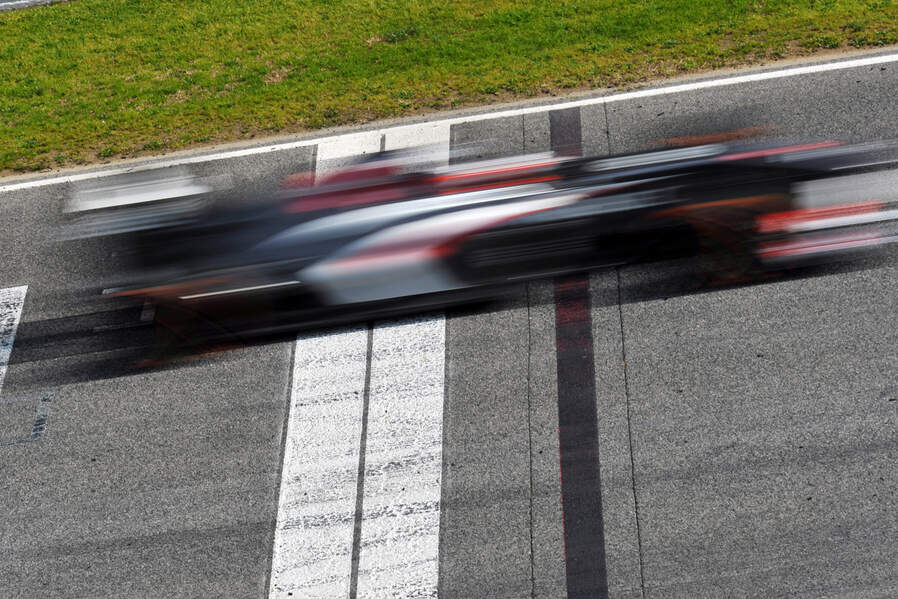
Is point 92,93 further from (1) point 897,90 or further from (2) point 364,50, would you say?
(1) point 897,90

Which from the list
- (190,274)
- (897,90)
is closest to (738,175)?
(897,90)

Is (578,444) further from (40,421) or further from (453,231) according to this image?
(40,421)

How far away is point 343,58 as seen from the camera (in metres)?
12.0

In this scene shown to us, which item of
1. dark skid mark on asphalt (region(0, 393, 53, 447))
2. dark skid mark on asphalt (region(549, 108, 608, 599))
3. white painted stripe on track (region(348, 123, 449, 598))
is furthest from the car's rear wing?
dark skid mark on asphalt (region(549, 108, 608, 599))

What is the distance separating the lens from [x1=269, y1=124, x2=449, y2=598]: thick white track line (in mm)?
7203

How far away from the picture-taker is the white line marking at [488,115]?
35.1 feet

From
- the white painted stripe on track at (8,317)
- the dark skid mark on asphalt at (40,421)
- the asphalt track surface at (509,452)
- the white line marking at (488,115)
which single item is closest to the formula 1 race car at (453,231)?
the asphalt track surface at (509,452)

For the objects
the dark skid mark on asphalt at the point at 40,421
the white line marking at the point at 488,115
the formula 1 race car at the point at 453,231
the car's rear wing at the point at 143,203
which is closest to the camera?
the formula 1 race car at the point at 453,231

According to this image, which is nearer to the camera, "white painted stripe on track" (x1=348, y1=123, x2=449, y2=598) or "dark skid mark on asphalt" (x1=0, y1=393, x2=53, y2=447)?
"white painted stripe on track" (x1=348, y1=123, x2=449, y2=598)

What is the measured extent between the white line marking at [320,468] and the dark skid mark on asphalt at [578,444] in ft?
5.94

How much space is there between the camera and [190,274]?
8281 mm

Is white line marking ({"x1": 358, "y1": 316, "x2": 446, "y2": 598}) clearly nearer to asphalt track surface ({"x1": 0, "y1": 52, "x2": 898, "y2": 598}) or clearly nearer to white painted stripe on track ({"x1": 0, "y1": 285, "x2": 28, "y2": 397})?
asphalt track surface ({"x1": 0, "y1": 52, "x2": 898, "y2": 598})

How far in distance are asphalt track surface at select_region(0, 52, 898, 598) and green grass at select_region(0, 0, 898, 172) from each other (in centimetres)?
311

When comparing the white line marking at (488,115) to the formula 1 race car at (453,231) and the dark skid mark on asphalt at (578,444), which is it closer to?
the formula 1 race car at (453,231)
